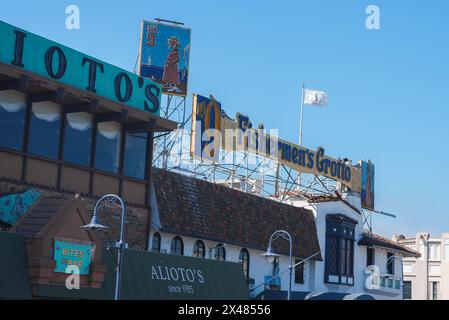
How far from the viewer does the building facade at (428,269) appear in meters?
64.4

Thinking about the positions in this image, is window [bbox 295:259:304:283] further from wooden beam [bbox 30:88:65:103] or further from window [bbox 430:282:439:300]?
window [bbox 430:282:439:300]

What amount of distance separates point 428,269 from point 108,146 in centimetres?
4454

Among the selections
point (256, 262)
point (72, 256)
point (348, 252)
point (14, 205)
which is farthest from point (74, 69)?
point (348, 252)

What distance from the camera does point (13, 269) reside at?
19.9 metres

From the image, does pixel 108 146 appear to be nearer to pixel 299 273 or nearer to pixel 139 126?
pixel 139 126

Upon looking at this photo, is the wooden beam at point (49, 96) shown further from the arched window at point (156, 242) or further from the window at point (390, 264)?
the window at point (390, 264)

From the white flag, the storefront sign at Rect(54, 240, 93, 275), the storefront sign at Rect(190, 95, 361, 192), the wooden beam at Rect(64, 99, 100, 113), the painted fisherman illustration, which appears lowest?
the storefront sign at Rect(54, 240, 93, 275)

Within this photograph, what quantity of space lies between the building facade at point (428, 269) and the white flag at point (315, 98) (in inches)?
834

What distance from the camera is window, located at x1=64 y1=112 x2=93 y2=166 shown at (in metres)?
25.1

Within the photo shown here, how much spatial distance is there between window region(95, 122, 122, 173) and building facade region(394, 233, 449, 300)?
1691 inches

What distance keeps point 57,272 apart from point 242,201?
48.0 ft

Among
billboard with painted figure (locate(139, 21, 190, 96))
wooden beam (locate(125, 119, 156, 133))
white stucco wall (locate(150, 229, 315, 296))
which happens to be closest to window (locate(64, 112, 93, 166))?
wooden beam (locate(125, 119, 156, 133))

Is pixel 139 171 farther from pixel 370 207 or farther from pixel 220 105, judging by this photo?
pixel 370 207
